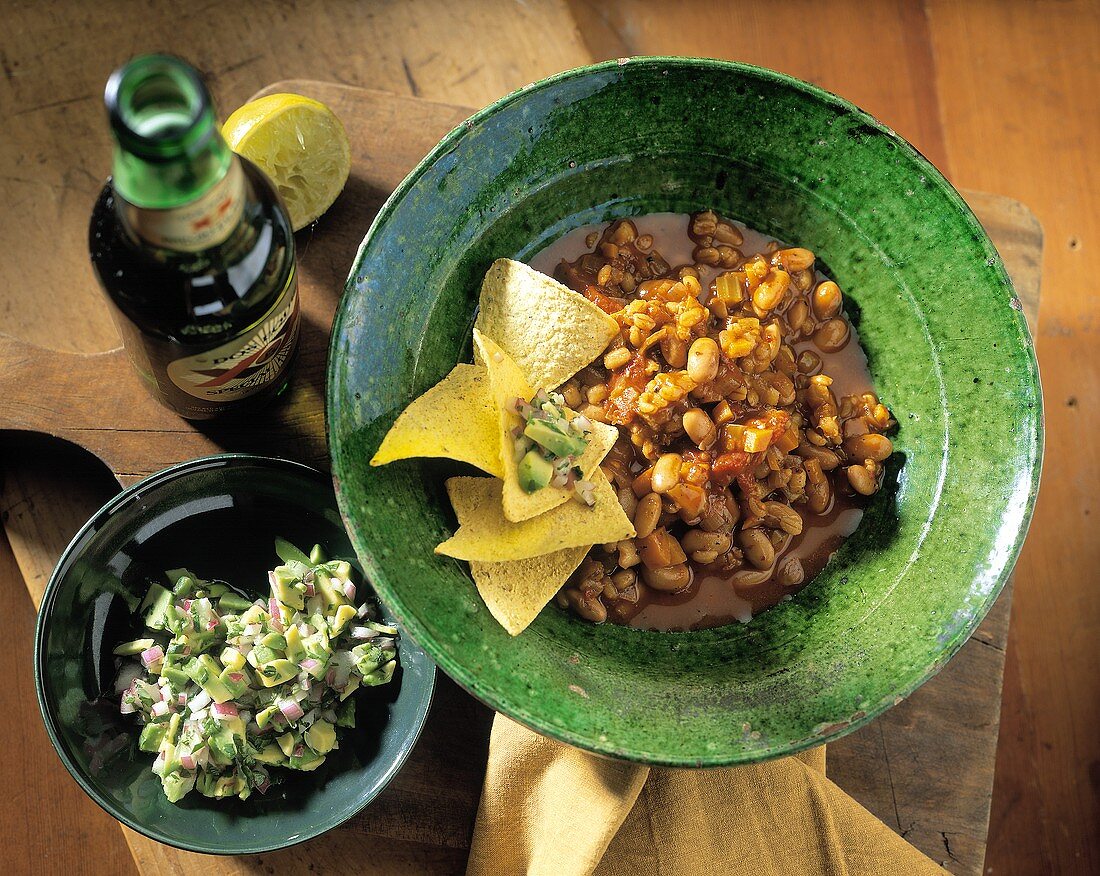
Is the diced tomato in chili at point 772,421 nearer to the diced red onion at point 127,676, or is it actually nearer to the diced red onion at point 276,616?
the diced red onion at point 276,616

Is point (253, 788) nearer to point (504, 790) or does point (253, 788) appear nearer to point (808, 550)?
point (504, 790)

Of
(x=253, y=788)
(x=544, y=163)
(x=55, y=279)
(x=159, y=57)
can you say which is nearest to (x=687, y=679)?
(x=253, y=788)

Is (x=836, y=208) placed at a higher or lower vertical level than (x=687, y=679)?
higher

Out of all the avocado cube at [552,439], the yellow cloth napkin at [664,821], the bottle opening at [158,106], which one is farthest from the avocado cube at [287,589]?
the bottle opening at [158,106]

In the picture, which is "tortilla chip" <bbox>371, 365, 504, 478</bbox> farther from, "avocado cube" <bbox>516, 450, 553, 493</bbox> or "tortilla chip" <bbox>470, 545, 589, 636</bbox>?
"tortilla chip" <bbox>470, 545, 589, 636</bbox>

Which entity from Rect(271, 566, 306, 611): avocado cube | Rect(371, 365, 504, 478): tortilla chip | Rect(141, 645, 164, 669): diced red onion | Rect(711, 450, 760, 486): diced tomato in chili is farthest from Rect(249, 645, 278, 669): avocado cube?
Rect(711, 450, 760, 486): diced tomato in chili

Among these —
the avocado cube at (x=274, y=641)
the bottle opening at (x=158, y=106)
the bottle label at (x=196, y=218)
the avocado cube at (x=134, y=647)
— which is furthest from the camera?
the avocado cube at (x=134, y=647)
